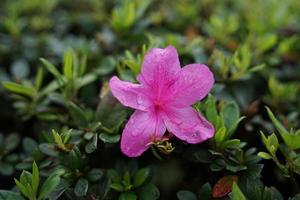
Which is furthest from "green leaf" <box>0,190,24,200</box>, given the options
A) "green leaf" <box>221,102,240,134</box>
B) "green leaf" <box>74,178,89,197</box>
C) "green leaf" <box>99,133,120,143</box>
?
"green leaf" <box>221,102,240,134</box>

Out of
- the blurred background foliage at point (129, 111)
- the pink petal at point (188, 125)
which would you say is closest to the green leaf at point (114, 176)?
the blurred background foliage at point (129, 111)

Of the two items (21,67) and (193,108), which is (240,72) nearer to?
(193,108)

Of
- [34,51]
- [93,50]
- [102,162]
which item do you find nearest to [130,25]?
[93,50]

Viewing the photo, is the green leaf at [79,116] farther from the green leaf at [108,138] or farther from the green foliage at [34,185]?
the green foliage at [34,185]

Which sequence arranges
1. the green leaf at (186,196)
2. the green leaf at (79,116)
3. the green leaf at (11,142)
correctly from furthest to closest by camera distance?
the green leaf at (11,142) → the green leaf at (79,116) → the green leaf at (186,196)

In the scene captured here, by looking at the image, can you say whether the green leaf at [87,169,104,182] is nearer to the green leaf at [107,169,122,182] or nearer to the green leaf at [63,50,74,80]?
the green leaf at [107,169,122,182]

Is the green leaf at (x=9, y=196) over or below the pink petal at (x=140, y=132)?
below
